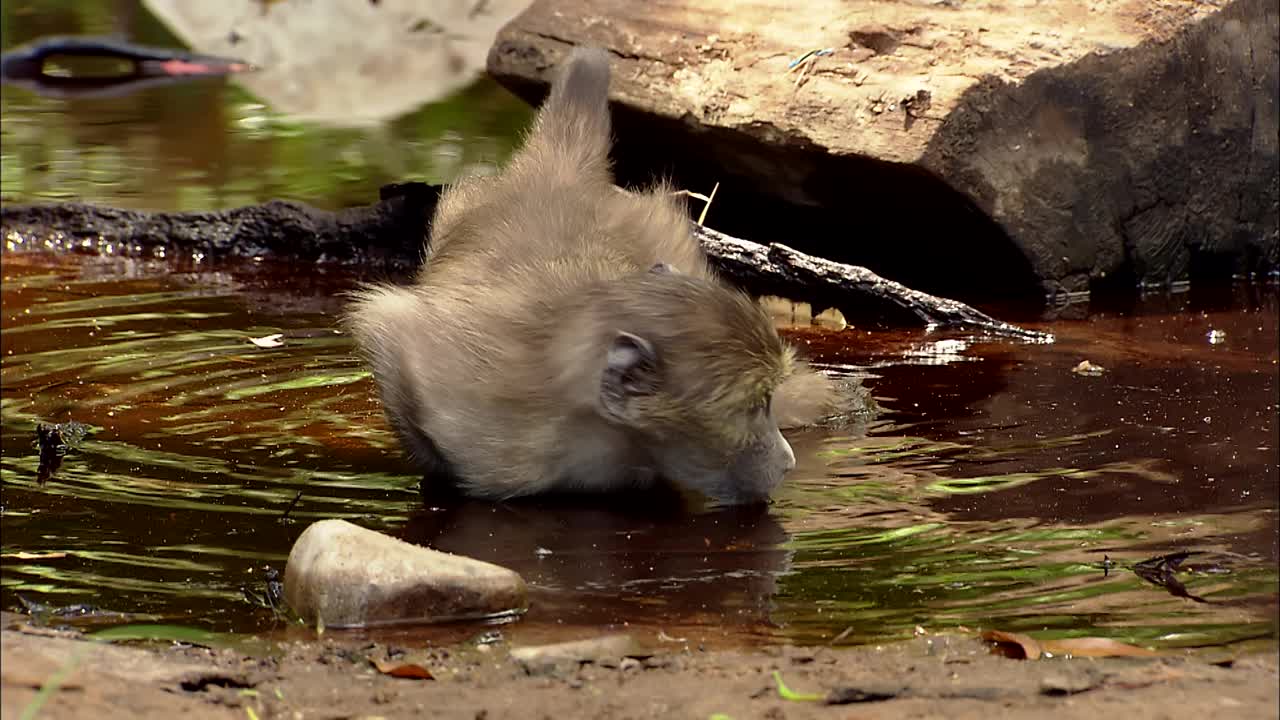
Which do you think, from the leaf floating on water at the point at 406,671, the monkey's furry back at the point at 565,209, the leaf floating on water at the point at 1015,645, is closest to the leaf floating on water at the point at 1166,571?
the leaf floating on water at the point at 1015,645

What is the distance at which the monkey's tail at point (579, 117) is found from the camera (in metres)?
6.42

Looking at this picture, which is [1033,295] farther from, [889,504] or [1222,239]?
[889,504]

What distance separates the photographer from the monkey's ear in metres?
4.79

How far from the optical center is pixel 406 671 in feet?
11.9

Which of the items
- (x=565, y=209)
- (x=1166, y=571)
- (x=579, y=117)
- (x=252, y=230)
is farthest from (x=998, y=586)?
(x=252, y=230)

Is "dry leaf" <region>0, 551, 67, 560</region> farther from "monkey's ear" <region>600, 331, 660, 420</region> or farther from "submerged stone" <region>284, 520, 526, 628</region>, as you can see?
"monkey's ear" <region>600, 331, 660, 420</region>

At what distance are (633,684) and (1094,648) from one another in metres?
0.99

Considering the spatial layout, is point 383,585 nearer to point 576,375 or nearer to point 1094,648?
point 576,375

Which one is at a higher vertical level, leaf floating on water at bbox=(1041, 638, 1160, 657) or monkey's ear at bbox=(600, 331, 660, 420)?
monkey's ear at bbox=(600, 331, 660, 420)

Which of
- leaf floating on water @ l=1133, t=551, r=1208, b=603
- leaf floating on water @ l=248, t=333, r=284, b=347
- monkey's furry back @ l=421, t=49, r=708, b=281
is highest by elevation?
monkey's furry back @ l=421, t=49, r=708, b=281

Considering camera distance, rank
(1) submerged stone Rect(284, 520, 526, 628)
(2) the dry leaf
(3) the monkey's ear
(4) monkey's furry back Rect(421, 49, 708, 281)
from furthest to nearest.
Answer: (4) monkey's furry back Rect(421, 49, 708, 281) → (3) the monkey's ear → (2) the dry leaf → (1) submerged stone Rect(284, 520, 526, 628)

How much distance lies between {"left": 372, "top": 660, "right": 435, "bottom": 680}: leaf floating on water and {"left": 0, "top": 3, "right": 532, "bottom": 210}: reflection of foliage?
267 inches

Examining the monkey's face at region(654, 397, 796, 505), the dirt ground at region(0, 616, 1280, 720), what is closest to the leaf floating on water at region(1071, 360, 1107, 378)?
the monkey's face at region(654, 397, 796, 505)

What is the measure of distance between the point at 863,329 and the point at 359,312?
3072 millimetres
